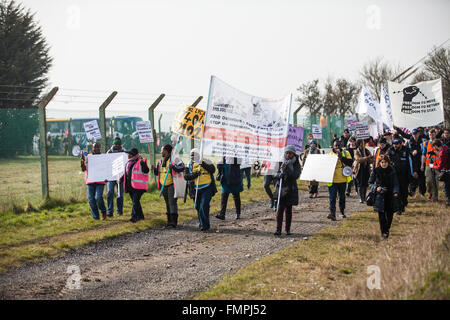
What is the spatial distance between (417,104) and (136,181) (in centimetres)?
915

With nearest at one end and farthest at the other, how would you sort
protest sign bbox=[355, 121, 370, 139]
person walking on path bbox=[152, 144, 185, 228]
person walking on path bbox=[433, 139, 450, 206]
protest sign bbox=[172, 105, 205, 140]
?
person walking on path bbox=[152, 144, 185, 228] → person walking on path bbox=[433, 139, 450, 206] → protest sign bbox=[172, 105, 205, 140] → protest sign bbox=[355, 121, 370, 139]

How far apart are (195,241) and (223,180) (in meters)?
2.72

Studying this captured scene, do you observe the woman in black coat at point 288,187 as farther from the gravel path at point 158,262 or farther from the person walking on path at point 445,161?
the person walking on path at point 445,161

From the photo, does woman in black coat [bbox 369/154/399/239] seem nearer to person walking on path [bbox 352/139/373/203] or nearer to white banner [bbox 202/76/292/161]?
white banner [bbox 202/76/292/161]

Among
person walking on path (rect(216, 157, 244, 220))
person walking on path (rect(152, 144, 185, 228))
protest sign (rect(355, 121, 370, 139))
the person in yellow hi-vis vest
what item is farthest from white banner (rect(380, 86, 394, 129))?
person walking on path (rect(152, 144, 185, 228))

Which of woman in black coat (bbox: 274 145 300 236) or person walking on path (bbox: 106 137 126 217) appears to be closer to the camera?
woman in black coat (bbox: 274 145 300 236)

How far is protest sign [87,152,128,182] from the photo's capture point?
36.3 ft

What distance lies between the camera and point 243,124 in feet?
29.6

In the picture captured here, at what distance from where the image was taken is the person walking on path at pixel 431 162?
40.1ft

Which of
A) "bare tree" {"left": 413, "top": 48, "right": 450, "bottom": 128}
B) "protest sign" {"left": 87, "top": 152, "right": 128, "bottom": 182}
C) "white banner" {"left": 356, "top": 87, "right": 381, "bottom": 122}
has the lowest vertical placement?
"protest sign" {"left": 87, "top": 152, "right": 128, "bottom": 182}

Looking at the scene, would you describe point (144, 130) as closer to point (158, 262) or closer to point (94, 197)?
point (94, 197)

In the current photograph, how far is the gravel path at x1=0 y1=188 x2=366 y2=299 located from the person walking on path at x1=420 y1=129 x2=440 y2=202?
373cm
